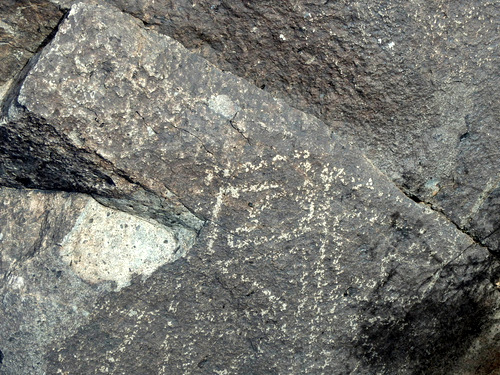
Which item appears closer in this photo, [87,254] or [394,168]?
[87,254]

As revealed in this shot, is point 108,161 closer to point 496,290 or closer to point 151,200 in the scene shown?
point 151,200

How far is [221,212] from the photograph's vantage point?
1079mm

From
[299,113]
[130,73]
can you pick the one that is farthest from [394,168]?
[130,73]

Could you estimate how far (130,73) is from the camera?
3.26 ft

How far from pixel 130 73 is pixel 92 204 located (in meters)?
0.27

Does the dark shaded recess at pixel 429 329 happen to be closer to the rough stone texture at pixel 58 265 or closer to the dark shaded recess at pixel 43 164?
the rough stone texture at pixel 58 265

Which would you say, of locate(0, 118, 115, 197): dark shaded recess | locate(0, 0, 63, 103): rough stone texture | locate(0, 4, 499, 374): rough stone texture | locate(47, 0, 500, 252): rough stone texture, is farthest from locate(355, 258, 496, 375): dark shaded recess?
locate(0, 0, 63, 103): rough stone texture

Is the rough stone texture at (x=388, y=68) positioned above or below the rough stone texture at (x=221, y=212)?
above

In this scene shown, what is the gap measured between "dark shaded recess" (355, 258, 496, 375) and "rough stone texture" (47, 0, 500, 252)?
0.17 m

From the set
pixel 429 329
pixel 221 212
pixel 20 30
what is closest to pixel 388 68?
pixel 221 212

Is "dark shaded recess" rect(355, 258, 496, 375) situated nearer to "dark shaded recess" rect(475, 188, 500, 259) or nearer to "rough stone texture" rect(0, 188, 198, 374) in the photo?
"dark shaded recess" rect(475, 188, 500, 259)

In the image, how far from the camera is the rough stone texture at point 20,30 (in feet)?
3.36

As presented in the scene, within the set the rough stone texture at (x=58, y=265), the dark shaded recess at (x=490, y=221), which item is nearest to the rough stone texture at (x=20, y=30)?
the rough stone texture at (x=58, y=265)

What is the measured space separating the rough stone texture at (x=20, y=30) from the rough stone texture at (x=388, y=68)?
0.05 m
